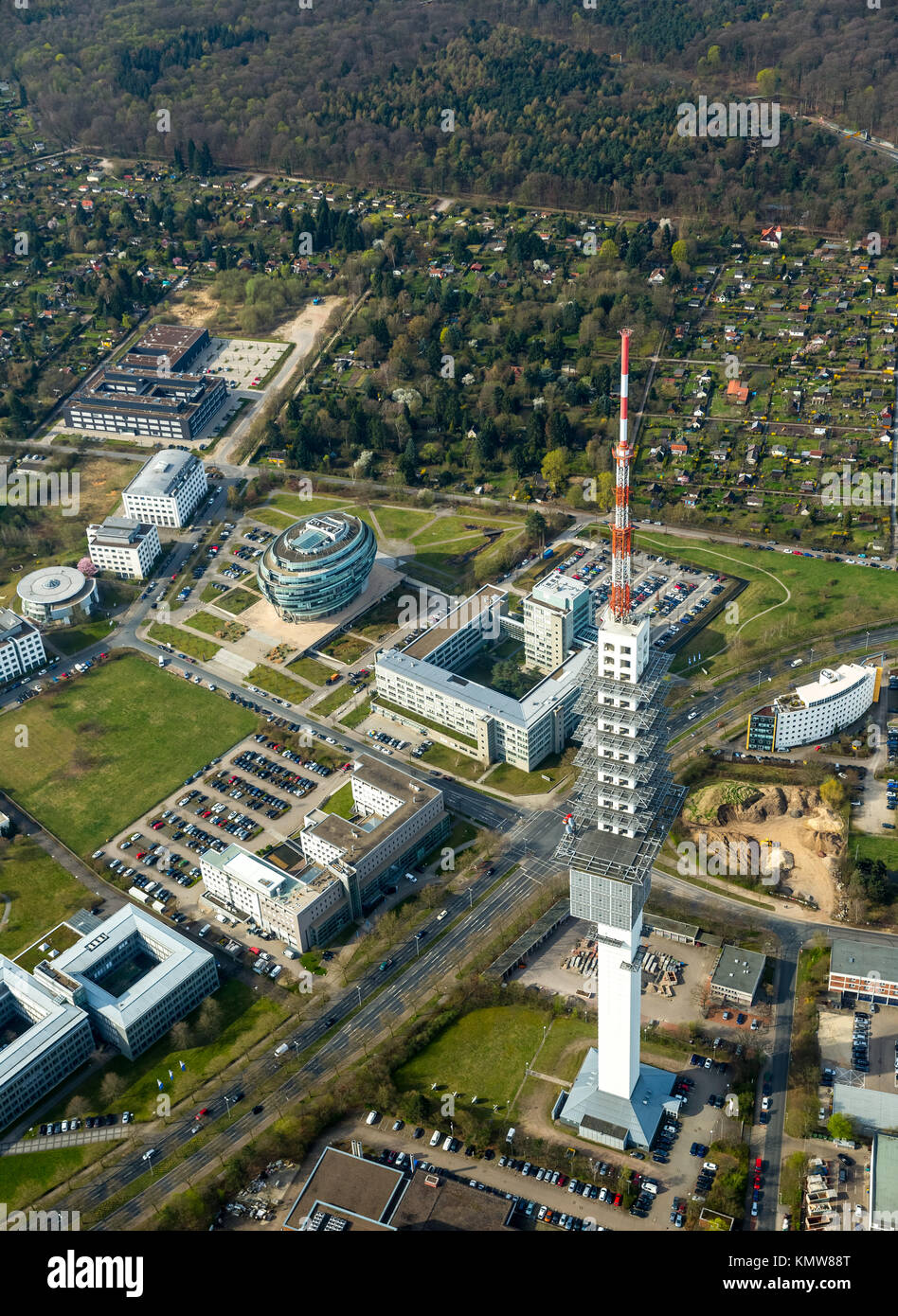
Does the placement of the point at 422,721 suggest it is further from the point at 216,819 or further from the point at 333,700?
the point at 216,819

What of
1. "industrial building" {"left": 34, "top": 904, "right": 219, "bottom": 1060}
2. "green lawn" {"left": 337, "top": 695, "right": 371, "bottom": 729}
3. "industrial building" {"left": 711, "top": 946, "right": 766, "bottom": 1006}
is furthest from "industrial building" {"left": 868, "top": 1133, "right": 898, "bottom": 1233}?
"green lawn" {"left": 337, "top": 695, "right": 371, "bottom": 729}

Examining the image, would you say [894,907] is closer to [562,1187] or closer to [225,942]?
[562,1187]

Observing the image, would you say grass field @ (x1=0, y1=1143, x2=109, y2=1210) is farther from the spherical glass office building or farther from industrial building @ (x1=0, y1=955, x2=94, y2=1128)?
the spherical glass office building

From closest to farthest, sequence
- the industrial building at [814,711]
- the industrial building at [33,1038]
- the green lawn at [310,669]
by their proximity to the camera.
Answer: the industrial building at [33,1038] → the industrial building at [814,711] → the green lawn at [310,669]

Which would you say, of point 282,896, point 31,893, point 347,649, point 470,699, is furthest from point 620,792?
point 347,649

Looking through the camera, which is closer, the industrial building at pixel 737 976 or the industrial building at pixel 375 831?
the industrial building at pixel 737 976

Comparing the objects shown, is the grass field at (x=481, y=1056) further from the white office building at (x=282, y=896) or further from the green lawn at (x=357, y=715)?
the green lawn at (x=357, y=715)

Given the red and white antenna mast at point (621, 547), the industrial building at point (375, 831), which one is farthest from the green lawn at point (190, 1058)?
the red and white antenna mast at point (621, 547)
